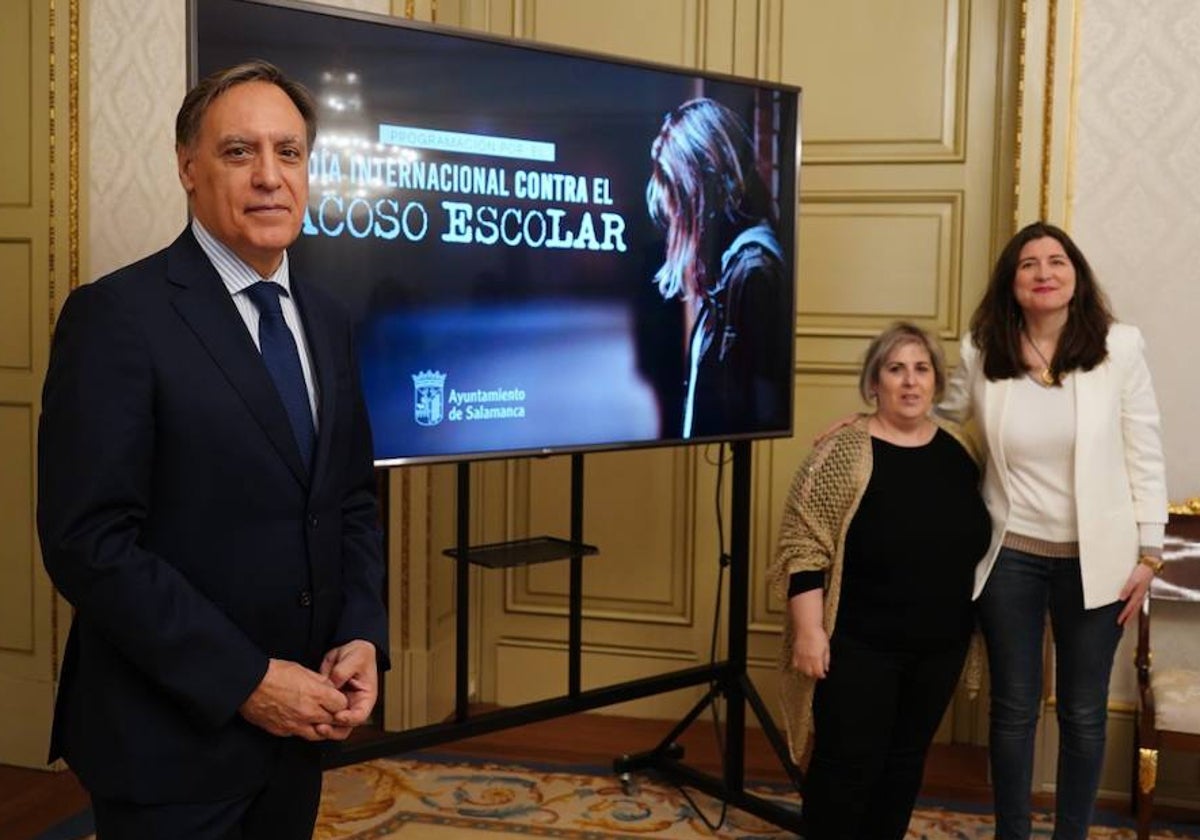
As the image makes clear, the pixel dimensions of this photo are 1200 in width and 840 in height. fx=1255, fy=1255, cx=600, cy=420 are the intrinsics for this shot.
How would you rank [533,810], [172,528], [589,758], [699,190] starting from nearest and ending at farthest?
[172,528] → [699,190] → [533,810] → [589,758]

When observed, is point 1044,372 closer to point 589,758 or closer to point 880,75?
point 880,75

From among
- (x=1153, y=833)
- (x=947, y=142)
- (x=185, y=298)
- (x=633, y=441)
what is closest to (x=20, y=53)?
(x=633, y=441)

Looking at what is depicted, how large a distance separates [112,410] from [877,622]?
5.55 ft

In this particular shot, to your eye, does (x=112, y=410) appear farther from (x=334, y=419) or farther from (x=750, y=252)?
(x=750, y=252)

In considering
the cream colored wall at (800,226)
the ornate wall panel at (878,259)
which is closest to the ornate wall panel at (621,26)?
the cream colored wall at (800,226)

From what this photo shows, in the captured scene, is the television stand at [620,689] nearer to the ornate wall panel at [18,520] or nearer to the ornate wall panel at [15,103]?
the ornate wall panel at [18,520]

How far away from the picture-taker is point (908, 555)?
2.54 metres

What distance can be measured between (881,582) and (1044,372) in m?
0.58

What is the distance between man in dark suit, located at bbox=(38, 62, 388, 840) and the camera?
1.33 meters

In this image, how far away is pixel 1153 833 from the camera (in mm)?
3076

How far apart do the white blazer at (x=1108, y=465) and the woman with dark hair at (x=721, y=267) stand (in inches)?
22.1

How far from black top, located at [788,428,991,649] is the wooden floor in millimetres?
983

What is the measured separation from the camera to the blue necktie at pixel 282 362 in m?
1.49

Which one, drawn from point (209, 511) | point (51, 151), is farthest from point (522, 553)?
point (51, 151)
